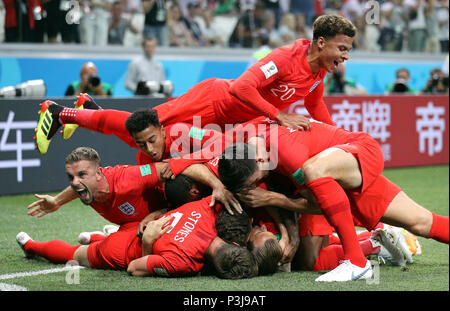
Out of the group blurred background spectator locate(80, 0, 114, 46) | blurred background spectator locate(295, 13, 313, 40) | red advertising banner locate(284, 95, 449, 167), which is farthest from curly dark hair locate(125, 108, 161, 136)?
blurred background spectator locate(295, 13, 313, 40)

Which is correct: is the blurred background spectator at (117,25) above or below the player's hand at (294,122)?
above

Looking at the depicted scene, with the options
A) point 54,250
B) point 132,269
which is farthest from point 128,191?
point 54,250

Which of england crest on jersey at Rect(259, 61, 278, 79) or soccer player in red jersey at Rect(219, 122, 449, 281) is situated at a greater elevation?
england crest on jersey at Rect(259, 61, 278, 79)

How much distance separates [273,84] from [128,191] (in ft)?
4.36

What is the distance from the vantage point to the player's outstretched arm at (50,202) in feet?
16.1

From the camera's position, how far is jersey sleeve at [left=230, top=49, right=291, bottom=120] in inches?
185

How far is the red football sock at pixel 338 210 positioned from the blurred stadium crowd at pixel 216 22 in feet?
21.3

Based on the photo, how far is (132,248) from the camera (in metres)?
4.52

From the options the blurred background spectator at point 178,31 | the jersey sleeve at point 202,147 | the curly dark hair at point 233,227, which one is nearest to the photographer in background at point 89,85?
the blurred background spectator at point 178,31

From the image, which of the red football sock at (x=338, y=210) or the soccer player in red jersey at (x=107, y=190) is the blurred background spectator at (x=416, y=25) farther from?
the red football sock at (x=338, y=210)

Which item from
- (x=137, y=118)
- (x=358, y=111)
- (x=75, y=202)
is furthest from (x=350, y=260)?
(x=358, y=111)

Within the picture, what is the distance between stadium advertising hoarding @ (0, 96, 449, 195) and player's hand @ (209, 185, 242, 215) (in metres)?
3.94

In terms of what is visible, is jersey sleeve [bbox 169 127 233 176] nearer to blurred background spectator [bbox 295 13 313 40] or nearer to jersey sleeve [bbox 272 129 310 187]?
jersey sleeve [bbox 272 129 310 187]

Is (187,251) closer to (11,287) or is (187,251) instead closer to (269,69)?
(11,287)
